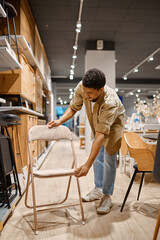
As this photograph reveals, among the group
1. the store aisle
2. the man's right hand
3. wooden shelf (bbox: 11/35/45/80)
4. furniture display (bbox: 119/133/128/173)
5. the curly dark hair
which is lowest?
the store aisle

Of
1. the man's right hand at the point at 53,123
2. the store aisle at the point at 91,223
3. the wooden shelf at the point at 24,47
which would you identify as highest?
the wooden shelf at the point at 24,47

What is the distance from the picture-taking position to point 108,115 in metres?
1.91

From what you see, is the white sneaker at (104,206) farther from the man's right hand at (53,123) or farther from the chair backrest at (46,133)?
the man's right hand at (53,123)

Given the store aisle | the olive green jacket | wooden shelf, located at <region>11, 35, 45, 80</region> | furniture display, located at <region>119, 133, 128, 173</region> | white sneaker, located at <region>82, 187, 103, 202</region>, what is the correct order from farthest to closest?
1. furniture display, located at <region>119, 133, 128, 173</region>
2. wooden shelf, located at <region>11, 35, 45, 80</region>
3. white sneaker, located at <region>82, 187, 103, 202</region>
4. the olive green jacket
5. the store aisle

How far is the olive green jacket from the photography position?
1896 mm

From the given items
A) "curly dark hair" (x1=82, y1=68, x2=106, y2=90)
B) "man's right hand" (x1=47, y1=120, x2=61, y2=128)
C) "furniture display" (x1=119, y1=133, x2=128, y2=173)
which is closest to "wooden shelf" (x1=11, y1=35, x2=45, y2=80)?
"man's right hand" (x1=47, y1=120, x2=61, y2=128)

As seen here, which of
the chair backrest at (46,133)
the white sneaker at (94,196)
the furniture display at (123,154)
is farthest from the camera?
the furniture display at (123,154)

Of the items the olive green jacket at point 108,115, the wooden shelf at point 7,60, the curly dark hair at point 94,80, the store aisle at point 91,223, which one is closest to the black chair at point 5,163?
the store aisle at point 91,223

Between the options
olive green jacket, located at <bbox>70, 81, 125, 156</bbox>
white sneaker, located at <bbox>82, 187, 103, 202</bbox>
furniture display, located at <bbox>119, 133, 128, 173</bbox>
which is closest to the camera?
olive green jacket, located at <bbox>70, 81, 125, 156</bbox>

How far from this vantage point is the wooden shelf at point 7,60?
220 centimetres

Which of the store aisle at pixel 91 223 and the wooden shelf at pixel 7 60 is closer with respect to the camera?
the store aisle at pixel 91 223

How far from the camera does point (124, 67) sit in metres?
9.50

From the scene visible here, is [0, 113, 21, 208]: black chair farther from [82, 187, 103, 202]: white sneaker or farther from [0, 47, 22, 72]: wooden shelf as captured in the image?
[82, 187, 103, 202]: white sneaker

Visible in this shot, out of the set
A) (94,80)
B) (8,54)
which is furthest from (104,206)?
(8,54)
